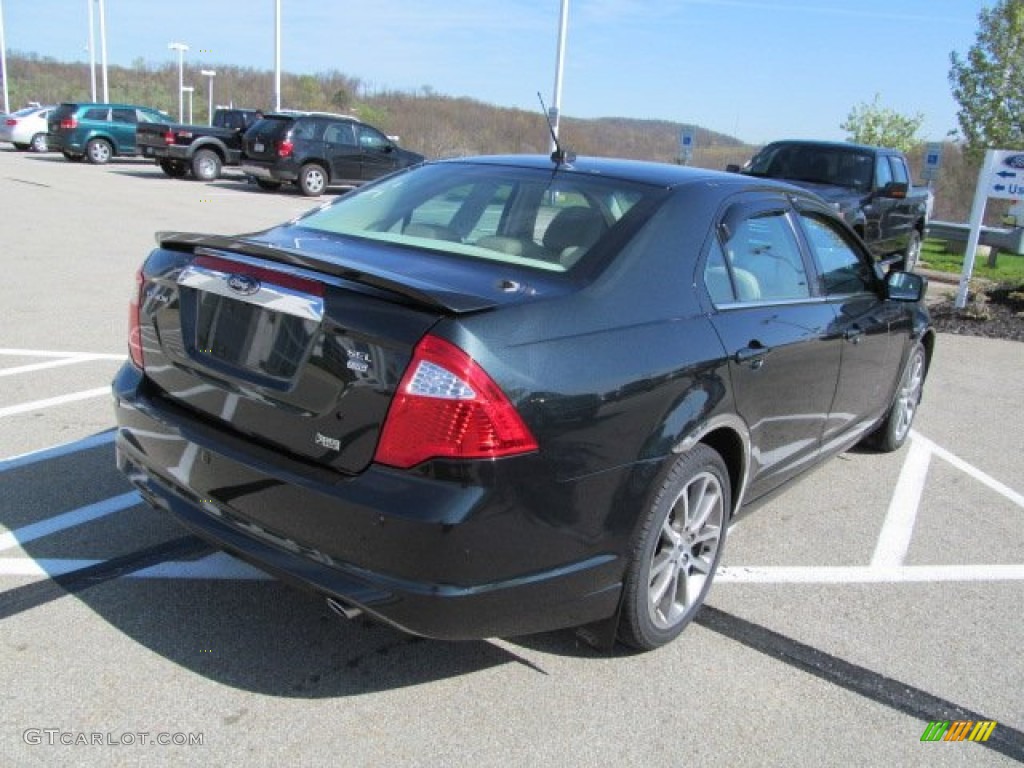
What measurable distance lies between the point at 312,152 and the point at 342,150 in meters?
0.85

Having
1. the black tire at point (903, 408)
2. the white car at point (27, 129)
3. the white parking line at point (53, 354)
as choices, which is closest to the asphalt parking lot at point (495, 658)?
the black tire at point (903, 408)

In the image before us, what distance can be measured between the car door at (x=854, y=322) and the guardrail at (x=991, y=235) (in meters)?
9.40

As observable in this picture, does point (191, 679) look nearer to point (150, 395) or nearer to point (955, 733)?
point (150, 395)

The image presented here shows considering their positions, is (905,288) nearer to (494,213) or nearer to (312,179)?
(494,213)

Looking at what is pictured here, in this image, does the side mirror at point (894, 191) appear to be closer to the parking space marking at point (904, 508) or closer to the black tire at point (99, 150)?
the parking space marking at point (904, 508)

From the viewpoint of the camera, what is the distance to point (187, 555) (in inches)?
143

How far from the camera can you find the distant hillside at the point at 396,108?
5160cm

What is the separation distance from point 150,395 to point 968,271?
35.2 feet

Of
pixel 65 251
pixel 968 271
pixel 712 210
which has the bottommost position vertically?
pixel 65 251

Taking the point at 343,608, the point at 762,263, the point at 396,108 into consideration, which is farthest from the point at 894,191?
the point at 396,108

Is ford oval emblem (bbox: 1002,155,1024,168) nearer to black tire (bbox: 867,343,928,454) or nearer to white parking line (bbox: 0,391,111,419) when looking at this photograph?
black tire (bbox: 867,343,928,454)

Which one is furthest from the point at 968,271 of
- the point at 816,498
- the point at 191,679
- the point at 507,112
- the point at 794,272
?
the point at 507,112

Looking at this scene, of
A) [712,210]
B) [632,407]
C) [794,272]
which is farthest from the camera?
[794,272]

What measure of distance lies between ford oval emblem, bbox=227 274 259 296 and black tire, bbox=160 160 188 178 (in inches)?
902
